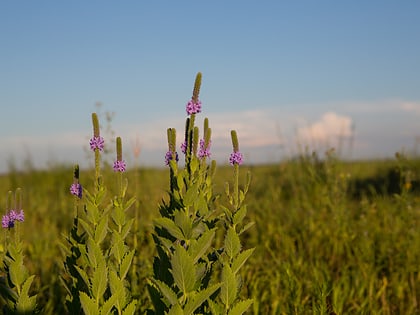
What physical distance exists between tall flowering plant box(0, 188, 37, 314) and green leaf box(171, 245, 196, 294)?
74cm

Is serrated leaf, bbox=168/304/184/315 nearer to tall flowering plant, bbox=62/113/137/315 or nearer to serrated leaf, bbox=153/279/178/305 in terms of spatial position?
serrated leaf, bbox=153/279/178/305

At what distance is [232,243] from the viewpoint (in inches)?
82.6

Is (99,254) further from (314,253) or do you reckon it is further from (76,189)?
(314,253)

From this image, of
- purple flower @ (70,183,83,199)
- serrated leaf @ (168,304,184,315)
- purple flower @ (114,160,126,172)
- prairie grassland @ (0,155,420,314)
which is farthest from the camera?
prairie grassland @ (0,155,420,314)

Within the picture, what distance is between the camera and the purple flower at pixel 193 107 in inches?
85.4

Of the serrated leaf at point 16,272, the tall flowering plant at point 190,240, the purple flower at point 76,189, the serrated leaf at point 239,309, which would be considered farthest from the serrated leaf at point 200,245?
the serrated leaf at point 16,272

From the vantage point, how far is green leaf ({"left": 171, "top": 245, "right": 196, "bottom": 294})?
194cm

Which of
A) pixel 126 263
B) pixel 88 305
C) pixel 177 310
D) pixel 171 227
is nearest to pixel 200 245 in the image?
pixel 171 227

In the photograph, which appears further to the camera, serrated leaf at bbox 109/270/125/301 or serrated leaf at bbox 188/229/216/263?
serrated leaf at bbox 109/270/125/301

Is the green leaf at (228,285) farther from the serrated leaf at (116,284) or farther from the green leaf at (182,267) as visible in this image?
the serrated leaf at (116,284)

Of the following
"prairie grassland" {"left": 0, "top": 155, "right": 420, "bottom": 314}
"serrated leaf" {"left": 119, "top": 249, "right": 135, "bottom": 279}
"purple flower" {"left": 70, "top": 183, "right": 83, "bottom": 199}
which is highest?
"purple flower" {"left": 70, "top": 183, "right": 83, "bottom": 199}

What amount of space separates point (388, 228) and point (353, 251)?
659mm

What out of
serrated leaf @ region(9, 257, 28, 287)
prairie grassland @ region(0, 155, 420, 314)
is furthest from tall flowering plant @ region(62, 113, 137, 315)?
prairie grassland @ region(0, 155, 420, 314)

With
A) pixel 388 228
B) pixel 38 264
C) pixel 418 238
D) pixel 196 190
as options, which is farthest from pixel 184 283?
pixel 388 228
